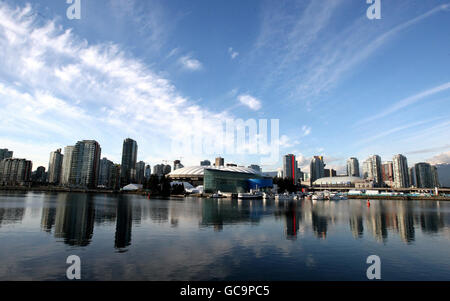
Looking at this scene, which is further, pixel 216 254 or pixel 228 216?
pixel 228 216

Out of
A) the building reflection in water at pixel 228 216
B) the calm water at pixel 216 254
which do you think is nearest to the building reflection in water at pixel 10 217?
the calm water at pixel 216 254

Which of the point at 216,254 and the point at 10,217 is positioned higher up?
the point at 10,217

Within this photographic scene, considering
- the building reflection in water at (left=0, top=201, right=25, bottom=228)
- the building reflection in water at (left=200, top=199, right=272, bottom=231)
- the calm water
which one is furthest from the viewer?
the building reflection in water at (left=200, top=199, right=272, bottom=231)

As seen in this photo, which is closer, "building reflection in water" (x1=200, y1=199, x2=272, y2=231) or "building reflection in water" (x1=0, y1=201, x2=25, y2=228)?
"building reflection in water" (x1=0, y1=201, x2=25, y2=228)

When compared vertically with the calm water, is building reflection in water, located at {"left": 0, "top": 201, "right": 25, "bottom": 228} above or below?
above

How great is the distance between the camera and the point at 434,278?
1709cm

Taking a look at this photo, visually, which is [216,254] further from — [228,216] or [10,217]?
[10,217]

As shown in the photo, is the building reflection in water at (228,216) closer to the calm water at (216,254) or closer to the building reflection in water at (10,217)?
the calm water at (216,254)

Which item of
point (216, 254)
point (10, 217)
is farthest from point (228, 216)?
point (10, 217)

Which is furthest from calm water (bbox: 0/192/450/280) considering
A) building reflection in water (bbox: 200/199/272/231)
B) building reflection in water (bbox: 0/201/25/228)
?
building reflection in water (bbox: 200/199/272/231)

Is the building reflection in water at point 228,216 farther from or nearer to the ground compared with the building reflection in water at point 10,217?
nearer to the ground

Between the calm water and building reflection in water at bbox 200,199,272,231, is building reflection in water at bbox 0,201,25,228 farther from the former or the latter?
building reflection in water at bbox 200,199,272,231
